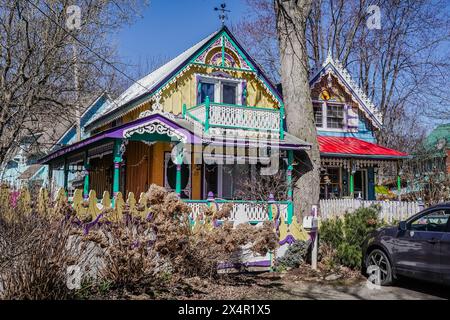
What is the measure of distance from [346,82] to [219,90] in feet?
22.6

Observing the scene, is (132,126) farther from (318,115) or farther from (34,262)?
(318,115)

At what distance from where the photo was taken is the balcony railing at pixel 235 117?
51.9ft

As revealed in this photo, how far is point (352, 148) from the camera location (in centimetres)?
2016

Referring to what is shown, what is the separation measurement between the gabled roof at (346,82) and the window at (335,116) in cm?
97

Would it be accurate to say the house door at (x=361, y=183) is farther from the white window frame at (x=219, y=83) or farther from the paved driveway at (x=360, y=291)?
the paved driveway at (x=360, y=291)

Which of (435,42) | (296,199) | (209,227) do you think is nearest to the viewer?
(209,227)

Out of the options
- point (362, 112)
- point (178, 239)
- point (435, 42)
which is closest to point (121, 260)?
point (178, 239)

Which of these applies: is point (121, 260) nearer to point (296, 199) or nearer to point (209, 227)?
point (209, 227)

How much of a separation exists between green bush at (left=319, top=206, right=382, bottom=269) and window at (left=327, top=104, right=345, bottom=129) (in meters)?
12.5

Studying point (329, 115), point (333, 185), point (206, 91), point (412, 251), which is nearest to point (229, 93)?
point (206, 91)

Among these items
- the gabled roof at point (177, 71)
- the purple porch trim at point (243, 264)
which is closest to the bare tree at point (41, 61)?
the gabled roof at point (177, 71)
